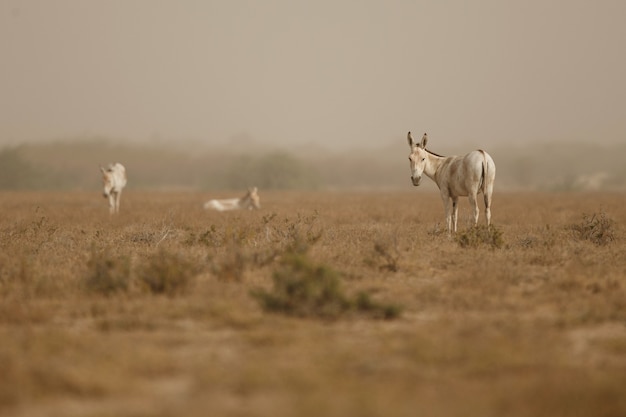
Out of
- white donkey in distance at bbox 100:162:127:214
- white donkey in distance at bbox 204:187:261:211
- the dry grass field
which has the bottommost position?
the dry grass field

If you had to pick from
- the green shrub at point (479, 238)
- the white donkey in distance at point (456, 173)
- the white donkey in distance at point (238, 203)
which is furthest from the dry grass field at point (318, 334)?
the white donkey in distance at point (238, 203)

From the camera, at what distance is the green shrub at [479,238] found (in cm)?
1317

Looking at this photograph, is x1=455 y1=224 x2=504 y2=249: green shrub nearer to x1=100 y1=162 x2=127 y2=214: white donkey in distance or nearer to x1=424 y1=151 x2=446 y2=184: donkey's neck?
x1=424 y1=151 x2=446 y2=184: donkey's neck

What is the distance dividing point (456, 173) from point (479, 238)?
2373mm

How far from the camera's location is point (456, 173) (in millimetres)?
15180

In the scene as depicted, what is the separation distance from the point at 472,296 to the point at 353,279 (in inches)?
79.7

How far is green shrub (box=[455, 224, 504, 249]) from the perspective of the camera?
1317cm

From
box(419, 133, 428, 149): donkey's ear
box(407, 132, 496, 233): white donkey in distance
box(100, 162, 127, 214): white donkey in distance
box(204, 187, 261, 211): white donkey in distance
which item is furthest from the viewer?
box(204, 187, 261, 211): white donkey in distance

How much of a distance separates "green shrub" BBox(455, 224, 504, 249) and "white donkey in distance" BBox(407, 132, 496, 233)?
487 millimetres

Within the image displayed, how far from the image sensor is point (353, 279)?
9906mm

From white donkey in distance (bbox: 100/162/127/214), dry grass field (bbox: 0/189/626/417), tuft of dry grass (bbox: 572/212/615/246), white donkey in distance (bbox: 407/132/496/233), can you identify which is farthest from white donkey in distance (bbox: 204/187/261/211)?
tuft of dry grass (bbox: 572/212/615/246)

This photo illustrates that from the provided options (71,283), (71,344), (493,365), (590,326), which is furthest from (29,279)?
(590,326)

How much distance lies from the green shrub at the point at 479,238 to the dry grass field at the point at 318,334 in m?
0.51

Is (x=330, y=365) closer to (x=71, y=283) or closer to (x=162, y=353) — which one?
(x=162, y=353)
